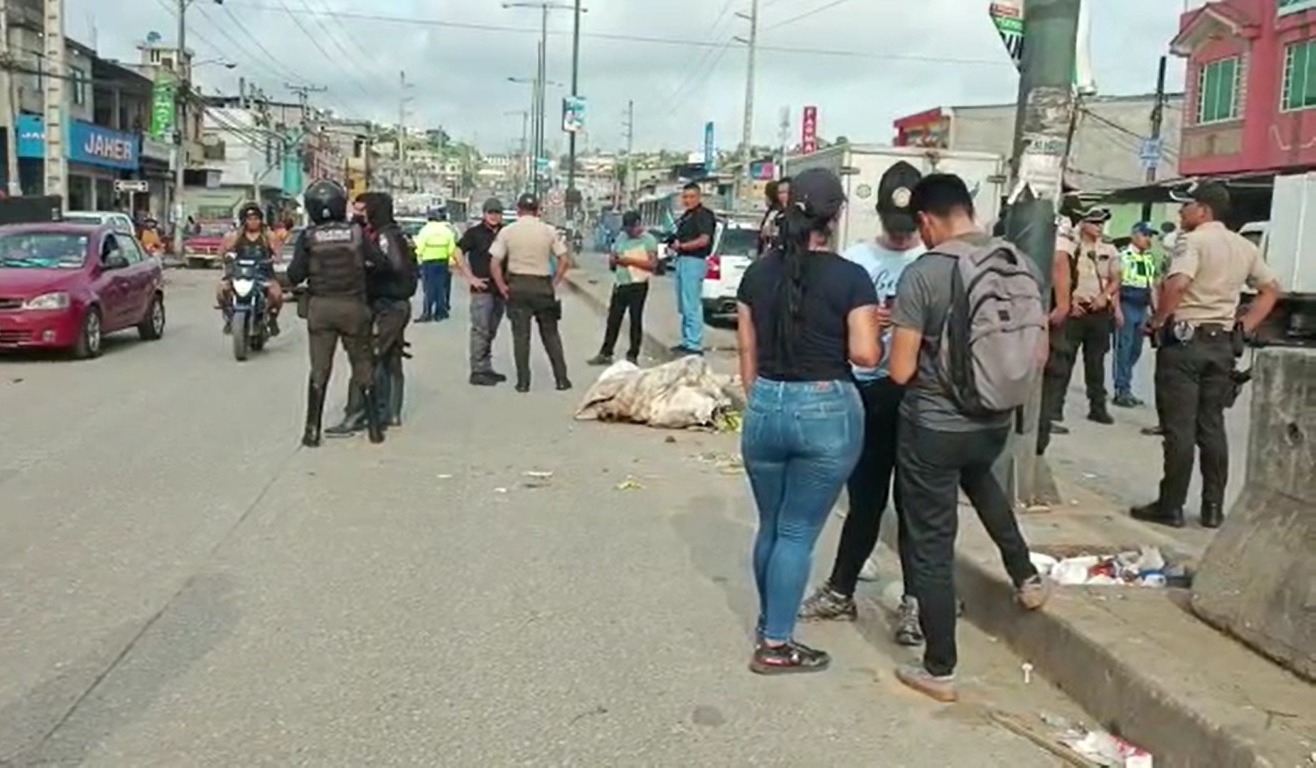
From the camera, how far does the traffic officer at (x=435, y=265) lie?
72.5 ft

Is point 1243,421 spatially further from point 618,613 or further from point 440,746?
point 440,746

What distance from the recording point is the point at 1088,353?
12359 mm

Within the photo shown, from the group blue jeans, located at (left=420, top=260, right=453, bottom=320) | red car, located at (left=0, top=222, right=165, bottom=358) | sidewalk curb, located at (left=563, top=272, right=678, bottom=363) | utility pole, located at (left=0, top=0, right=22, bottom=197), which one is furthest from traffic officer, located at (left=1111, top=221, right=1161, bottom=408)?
utility pole, located at (left=0, top=0, right=22, bottom=197)

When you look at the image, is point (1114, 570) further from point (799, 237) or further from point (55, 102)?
point (55, 102)

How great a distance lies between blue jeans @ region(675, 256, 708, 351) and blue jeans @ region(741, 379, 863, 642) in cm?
999

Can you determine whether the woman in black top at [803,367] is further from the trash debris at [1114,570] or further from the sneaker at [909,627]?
the trash debris at [1114,570]

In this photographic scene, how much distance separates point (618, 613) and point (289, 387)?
26.7 feet

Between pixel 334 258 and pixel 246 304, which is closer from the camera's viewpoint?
pixel 334 258

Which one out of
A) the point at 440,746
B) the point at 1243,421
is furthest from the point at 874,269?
the point at 1243,421

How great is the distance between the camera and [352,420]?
1075 cm

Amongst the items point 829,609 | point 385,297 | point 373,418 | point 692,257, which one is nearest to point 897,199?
point 829,609

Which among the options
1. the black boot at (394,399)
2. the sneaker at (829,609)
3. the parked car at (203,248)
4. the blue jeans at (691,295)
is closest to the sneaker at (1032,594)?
the sneaker at (829,609)

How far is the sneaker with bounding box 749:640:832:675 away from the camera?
16.9 feet

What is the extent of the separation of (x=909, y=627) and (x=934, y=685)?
70 cm
